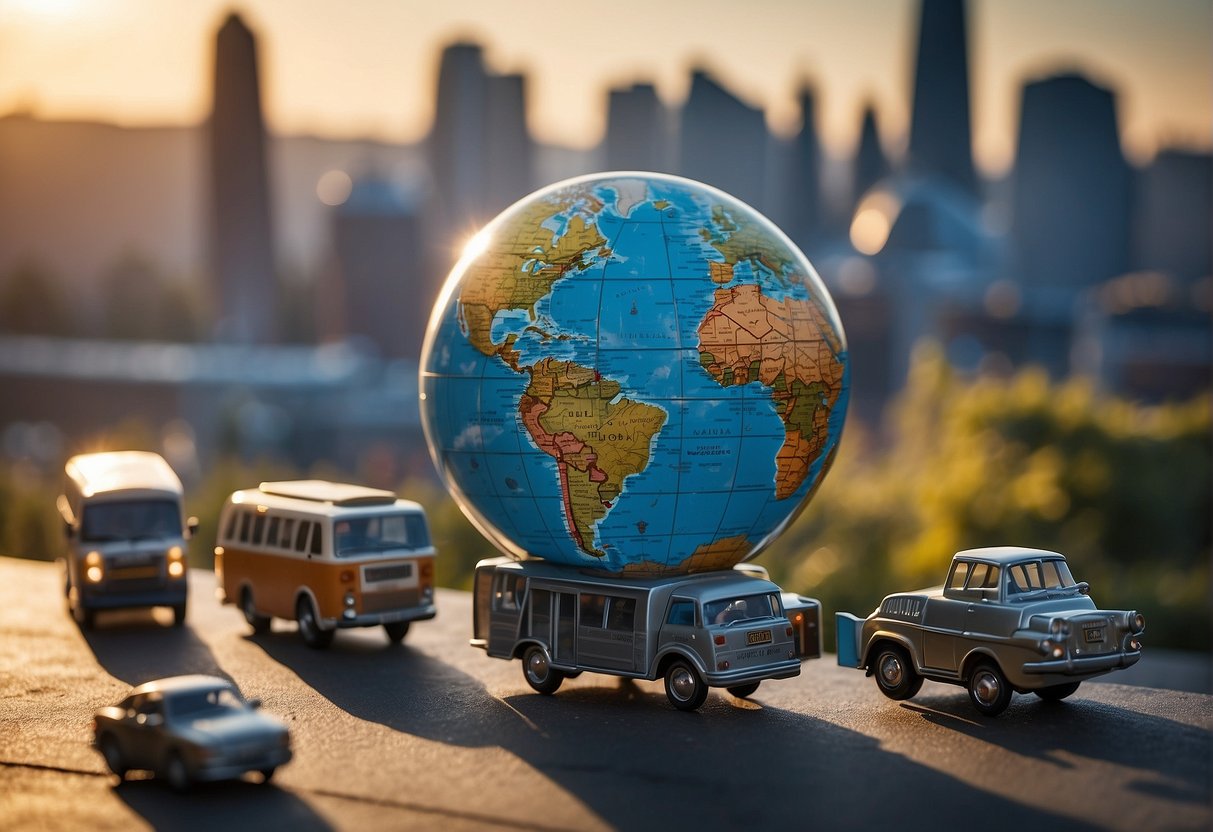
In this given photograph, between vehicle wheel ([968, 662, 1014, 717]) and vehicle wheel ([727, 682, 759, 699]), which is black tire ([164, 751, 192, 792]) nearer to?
vehicle wheel ([727, 682, 759, 699])

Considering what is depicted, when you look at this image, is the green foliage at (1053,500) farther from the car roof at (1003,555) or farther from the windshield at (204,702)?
the windshield at (204,702)

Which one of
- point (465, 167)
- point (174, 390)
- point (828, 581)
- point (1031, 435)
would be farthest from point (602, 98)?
point (828, 581)

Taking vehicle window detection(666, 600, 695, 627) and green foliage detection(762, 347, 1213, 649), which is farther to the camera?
green foliage detection(762, 347, 1213, 649)

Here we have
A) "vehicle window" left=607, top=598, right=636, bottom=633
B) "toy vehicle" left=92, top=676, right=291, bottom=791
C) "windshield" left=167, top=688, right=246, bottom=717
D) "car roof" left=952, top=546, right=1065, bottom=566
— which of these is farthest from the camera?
"vehicle window" left=607, top=598, right=636, bottom=633

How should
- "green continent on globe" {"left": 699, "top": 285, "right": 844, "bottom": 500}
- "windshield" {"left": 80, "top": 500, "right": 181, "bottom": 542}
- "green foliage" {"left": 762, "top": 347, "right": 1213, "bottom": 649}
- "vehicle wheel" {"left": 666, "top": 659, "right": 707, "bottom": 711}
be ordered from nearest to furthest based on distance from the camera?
"green continent on globe" {"left": 699, "top": 285, "right": 844, "bottom": 500}, "vehicle wheel" {"left": 666, "top": 659, "right": 707, "bottom": 711}, "windshield" {"left": 80, "top": 500, "right": 181, "bottom": 542}, "green foliage" {"left": 762, "top": 347, "right": 1213, "bottom": 649}

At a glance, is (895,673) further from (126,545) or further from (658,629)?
(126,545)

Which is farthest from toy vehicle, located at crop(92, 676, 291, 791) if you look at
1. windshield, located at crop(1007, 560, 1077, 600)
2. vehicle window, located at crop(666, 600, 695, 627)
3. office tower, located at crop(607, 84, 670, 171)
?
office tower, located at crop(607, 84, 670, 171)

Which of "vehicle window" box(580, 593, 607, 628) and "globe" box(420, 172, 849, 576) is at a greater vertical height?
"globe" box(420, 172, 849, 576)

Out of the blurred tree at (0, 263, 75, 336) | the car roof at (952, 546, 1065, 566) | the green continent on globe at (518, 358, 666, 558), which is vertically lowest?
the car roof at (952, 546, 1065, 566)
